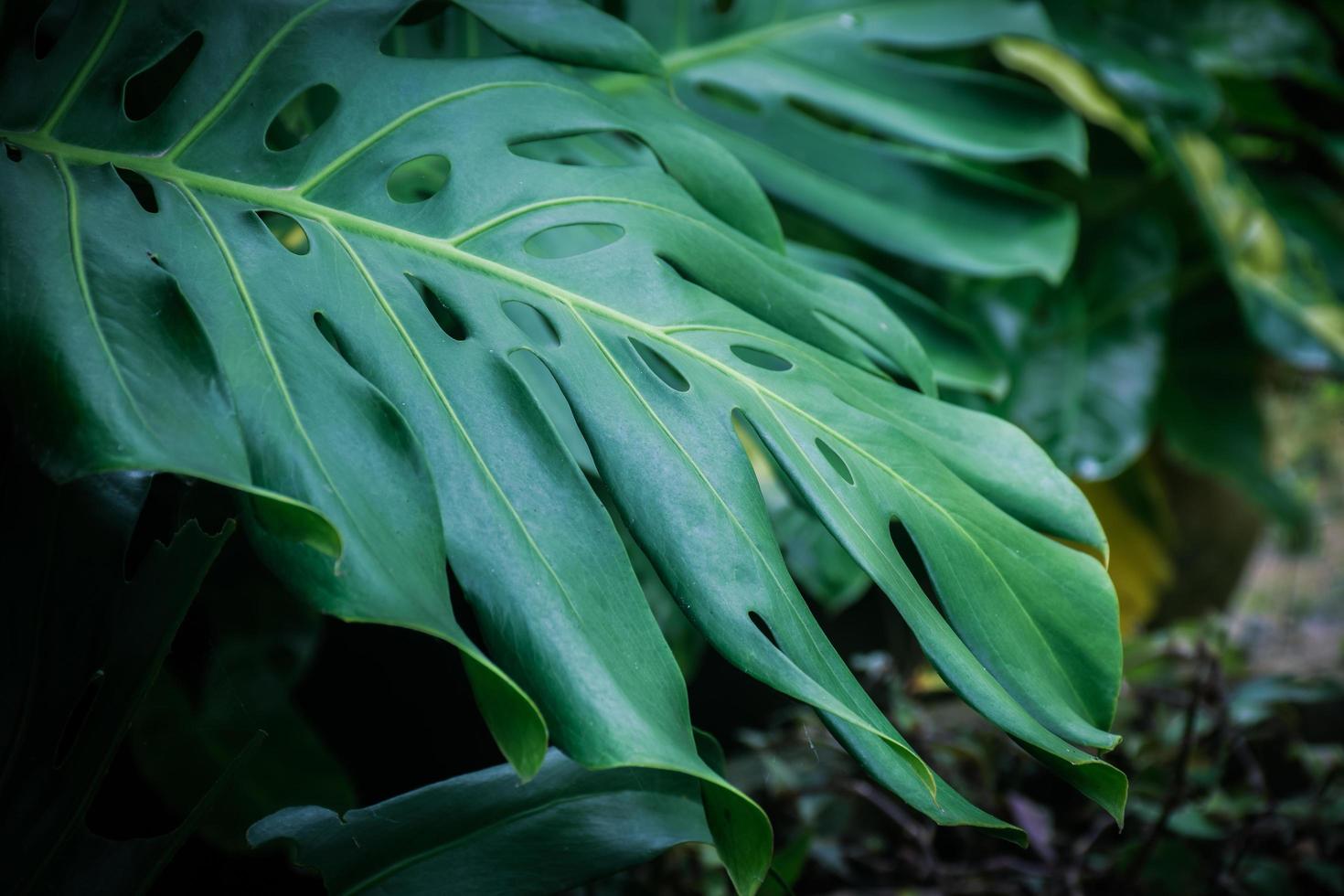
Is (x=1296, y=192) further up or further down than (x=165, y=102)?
further down

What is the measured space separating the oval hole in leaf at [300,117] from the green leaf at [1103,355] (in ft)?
3.41

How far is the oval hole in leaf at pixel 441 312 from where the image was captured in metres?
0.57

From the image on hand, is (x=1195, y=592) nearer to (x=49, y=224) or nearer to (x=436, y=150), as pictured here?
(x=436, y=150)

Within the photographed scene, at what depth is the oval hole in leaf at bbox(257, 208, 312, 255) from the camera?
1.90ft

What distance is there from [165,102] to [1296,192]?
1.84m

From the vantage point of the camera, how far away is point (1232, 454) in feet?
6.00

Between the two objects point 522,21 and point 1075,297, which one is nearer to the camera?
point 522,21

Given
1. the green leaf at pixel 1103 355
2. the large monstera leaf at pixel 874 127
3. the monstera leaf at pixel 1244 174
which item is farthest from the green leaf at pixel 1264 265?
the large monstera leaf at pixel 874 127

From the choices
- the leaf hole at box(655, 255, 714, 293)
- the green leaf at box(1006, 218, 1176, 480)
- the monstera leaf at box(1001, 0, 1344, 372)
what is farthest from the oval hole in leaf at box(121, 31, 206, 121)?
the monstera leaf at box(1001, 0, 1344, 372)

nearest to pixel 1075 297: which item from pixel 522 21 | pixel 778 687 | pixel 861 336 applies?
pixel 861 336

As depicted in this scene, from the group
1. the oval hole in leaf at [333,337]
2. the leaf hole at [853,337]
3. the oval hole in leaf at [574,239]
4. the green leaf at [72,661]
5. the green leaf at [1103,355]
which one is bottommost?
the green leaf at [1103,355]

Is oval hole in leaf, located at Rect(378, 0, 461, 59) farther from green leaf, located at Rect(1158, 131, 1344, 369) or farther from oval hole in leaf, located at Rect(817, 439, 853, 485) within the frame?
green leaf, located at Rect(1158, 131, 1344, 369)

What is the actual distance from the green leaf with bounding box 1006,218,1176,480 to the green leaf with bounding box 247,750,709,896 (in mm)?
1059

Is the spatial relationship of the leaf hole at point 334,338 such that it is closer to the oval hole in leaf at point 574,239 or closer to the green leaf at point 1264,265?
the oval hole in leaf at point 574,239
